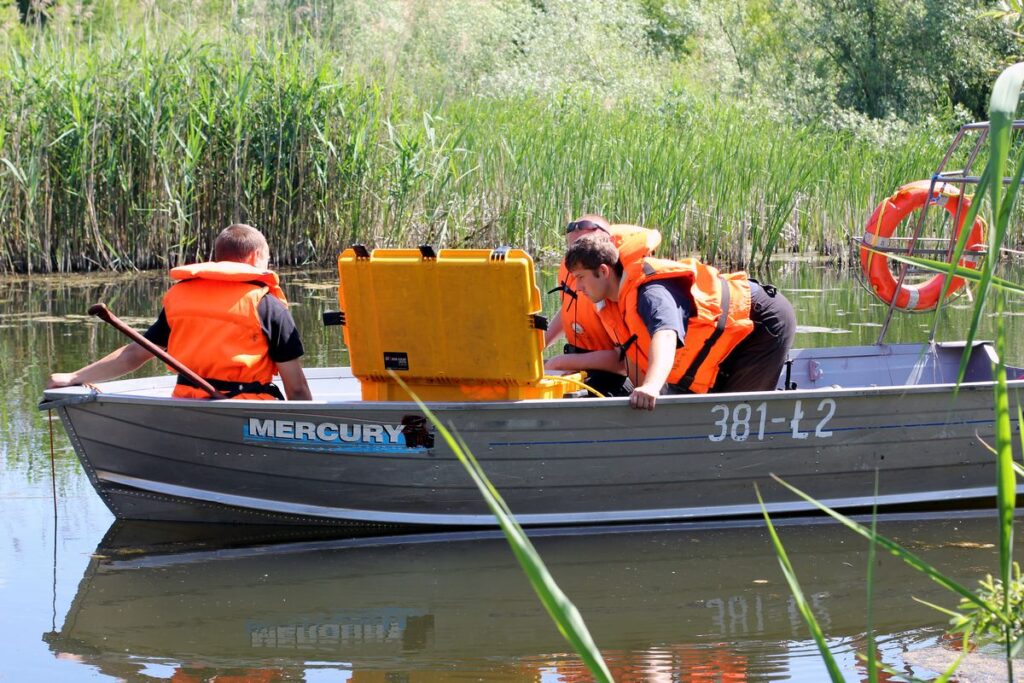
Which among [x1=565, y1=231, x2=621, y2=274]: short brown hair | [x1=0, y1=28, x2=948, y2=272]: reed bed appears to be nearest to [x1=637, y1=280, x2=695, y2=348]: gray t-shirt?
[x1=565, y1=231, x2=621, y2=274]: short brown hair

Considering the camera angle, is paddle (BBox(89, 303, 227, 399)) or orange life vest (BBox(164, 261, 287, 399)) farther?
orange life vest (BBox(164, 261, 287, 399))

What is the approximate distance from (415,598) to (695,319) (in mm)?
1536

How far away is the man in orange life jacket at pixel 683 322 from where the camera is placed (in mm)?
5012

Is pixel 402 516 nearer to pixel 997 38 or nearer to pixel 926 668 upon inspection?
pixel 926 668

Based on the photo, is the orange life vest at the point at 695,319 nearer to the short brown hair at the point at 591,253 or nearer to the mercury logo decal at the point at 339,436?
the short brown hair at the point at 591,253

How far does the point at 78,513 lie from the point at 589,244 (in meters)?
2.39

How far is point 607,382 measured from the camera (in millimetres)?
5773

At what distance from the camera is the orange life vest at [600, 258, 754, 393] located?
5172mm

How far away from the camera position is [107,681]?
3.88 m

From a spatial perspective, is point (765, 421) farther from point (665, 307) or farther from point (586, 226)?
point (586, 226)

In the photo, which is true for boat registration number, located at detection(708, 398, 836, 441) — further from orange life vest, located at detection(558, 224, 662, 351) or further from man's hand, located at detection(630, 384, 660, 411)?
orange life vest, located at detection(558, 224, 662, 351)

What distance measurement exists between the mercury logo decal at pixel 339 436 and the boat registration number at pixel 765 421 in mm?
1141

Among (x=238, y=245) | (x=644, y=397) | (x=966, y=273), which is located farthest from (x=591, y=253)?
(x=966, y=273)

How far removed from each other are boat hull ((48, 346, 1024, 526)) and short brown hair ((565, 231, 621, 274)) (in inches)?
20.3
